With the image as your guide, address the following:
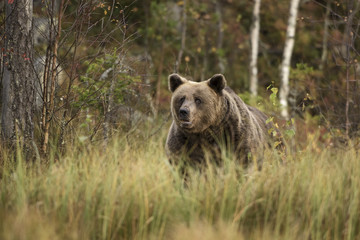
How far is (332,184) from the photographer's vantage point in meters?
4.62

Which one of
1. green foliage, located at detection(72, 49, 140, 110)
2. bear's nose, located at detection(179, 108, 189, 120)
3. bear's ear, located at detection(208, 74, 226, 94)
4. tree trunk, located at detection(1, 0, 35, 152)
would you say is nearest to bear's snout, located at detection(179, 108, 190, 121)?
bear's nose, located at detection(179, 108, 189, 120)

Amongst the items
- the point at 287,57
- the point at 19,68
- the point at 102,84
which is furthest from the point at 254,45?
the point at 19,68

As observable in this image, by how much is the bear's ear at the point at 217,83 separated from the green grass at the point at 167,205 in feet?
5.48

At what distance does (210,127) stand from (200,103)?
12.6 inches

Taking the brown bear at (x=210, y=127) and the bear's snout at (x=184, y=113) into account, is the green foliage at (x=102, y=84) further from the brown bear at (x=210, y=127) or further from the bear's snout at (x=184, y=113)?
the bear's snout at (x=184, y=113)

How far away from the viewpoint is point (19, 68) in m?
5.91

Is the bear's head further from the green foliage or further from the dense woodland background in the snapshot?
the green foliage

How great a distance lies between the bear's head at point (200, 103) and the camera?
19.2ft

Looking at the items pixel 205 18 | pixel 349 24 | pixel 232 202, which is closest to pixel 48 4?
pixel 232 202

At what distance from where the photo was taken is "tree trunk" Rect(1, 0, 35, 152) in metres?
5.84

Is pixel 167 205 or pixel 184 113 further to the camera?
pixel 184 113

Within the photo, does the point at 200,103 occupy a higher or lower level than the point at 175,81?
lower

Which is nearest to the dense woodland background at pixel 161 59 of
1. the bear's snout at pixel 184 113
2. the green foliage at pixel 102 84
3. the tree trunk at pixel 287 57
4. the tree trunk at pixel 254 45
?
the green foliage at pixel 102 84

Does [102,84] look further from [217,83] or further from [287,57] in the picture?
[287,57]
